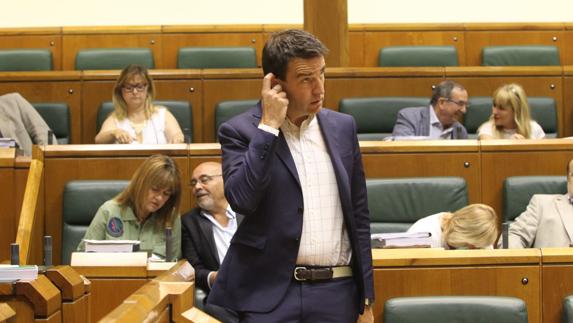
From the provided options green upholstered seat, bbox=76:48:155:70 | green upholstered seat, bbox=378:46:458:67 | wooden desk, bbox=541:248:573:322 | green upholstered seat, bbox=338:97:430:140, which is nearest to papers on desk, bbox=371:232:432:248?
wooden desk, bbox=541:248:573:322

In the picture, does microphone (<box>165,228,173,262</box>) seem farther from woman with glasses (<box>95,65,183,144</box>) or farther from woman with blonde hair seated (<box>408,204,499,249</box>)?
woman with glasses (<box>95,65,183,144</box>)

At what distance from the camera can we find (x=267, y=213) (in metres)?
1.21

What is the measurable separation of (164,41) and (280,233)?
250 centimetres

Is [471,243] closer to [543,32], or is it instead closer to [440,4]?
[543,32]

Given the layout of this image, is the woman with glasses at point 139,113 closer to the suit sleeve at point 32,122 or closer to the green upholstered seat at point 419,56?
the suit sleeve at point 32,122

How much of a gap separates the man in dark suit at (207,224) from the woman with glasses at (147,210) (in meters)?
0.03

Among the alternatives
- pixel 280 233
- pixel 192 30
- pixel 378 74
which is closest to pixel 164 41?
pixel 192 30

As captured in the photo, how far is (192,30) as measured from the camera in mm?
3619

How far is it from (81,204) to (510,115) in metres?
1.07

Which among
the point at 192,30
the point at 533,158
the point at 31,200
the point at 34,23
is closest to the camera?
the point at 31,200

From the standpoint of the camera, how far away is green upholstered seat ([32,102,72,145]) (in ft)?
9.29

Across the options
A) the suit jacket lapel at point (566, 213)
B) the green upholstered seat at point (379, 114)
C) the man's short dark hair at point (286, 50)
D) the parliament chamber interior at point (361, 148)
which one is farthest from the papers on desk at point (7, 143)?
the man's short dark hair at point (286, 50)

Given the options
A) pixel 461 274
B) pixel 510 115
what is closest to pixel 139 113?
pixel 510 115

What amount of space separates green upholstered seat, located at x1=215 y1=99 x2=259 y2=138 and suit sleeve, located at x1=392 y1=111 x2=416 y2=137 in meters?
0.36
